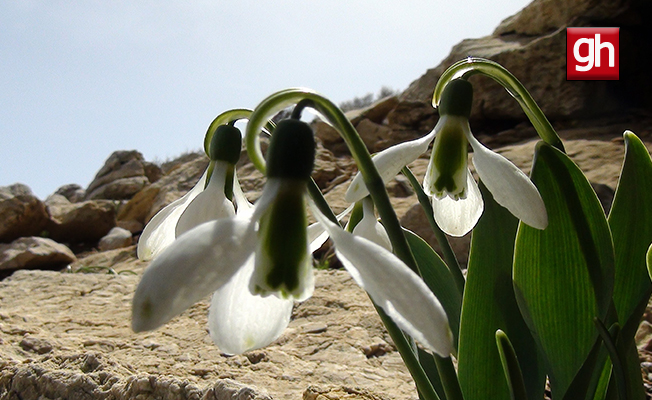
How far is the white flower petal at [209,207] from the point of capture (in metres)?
0.66

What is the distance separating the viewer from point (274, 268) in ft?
1.70

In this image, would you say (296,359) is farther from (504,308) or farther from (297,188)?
(297,188)

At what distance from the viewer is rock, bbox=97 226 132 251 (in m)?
6.88

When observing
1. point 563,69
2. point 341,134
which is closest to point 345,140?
point 341,134

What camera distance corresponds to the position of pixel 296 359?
144 centimetres

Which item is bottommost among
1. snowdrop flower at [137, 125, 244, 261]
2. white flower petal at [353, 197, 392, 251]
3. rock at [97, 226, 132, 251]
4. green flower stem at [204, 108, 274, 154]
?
rock at [97, 226, 132, 251]

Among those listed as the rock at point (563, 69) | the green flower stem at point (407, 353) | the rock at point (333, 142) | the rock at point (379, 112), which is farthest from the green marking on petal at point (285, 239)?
the rock at point (379, 112)

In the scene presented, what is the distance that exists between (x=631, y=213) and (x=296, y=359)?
914 mm

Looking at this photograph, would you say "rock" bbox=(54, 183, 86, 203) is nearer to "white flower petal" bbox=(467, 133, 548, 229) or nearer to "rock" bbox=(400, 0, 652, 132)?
"rock" bbox=(400, 0, 652, 132)

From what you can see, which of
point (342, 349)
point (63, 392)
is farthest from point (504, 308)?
point (63, 392)

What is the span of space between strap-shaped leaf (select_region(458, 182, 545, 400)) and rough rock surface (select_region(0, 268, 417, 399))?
1.24ft

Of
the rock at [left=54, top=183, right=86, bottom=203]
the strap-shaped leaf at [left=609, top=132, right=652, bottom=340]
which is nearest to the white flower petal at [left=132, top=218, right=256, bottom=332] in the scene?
the strap-shaped leaf at [left=609, top=132, right=652, bottom=340]

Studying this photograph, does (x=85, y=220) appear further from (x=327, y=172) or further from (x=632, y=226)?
(x=632, y=226)

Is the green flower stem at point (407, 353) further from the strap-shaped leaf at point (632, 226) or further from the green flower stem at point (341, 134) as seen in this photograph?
the strap-shaped leaf at point (632, 226)
